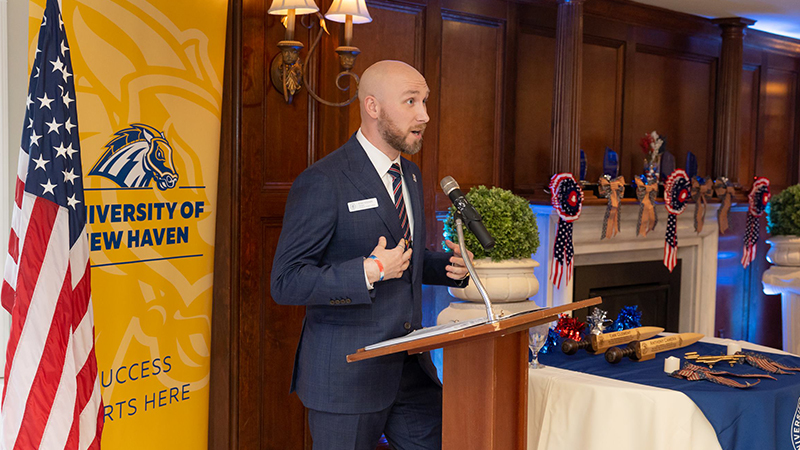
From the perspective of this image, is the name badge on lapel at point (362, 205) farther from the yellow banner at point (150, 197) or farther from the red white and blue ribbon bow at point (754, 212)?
the red white and blue ribbon bow at point (754, 212)

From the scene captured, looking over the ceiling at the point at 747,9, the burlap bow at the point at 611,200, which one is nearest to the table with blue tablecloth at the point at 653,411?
the burlap bow at the point at 611,200

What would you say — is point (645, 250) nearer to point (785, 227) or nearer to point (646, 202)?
point (646, 202)

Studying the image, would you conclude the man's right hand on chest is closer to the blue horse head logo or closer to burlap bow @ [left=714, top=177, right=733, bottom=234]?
the blue horse head logo

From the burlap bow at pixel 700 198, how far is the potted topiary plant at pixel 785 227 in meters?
0.59

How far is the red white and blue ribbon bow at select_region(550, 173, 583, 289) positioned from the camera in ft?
13.9

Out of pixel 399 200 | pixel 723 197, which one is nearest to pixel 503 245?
pixel 399 200

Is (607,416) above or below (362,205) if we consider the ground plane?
below

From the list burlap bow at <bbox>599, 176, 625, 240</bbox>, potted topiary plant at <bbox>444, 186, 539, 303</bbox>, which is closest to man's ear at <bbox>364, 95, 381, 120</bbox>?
potted topiary plant at <bbox>444, 186, 539, 303</bbox>

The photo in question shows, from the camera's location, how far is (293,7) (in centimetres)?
296

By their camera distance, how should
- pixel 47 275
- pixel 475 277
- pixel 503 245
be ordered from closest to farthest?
pixel 475 277 → pixel 47 275 → pixel 503 245

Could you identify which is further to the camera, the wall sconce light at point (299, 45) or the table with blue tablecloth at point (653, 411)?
the wall sconce light at point (299, 45)

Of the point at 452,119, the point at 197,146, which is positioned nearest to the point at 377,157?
the point at 197,146

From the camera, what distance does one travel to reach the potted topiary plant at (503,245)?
3506 mm

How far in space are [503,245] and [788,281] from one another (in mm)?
2816
